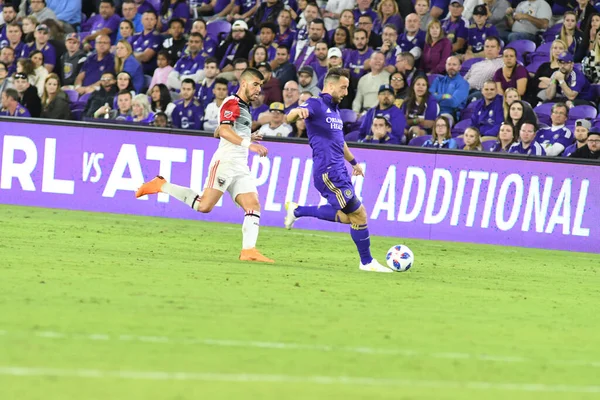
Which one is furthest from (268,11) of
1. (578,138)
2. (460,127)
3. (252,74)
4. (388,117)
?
(252,74)

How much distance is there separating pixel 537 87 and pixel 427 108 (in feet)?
6.25

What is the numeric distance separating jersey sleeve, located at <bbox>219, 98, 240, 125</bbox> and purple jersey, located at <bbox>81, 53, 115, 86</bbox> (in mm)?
10976

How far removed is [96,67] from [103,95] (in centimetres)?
167

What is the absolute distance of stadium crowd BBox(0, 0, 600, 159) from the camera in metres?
19.3

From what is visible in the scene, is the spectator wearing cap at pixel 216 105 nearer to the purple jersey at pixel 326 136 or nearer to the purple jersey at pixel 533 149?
the purple jersey at pixel 533 149

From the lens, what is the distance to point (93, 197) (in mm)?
19484

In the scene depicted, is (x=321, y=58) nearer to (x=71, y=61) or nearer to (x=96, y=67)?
(x=96, y=67)

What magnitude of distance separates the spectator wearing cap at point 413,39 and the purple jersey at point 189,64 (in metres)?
3.97

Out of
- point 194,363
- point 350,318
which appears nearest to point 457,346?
point 350,318

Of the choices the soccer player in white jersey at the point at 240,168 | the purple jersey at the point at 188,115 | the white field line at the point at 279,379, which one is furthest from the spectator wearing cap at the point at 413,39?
the white field line at the point at 279,379

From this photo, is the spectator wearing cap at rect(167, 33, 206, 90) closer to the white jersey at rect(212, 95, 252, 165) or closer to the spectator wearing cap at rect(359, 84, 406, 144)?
the spectator wearing cap at rect(359, 84, 406, 144)

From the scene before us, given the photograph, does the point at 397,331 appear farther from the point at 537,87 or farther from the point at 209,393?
the point at 537,87

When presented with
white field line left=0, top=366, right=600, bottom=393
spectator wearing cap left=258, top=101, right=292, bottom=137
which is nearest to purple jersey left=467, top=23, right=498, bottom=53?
spectator wearing cap left=258, top=101, right=292, bottom=137

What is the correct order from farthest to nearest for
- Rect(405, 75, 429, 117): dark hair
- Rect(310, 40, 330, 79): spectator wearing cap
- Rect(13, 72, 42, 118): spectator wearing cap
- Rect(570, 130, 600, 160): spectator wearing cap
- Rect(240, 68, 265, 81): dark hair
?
Rect(13, 72, 42, 118): spectator wearing cap → Rect(310, 40, 330, 79): spectator wearing cap → Rect(405, 75, 429, 117): dark hair → Rect(570, 130, 600, 160): spectator wearing cap → Rect(240, 68, 265, 81): dark hair
